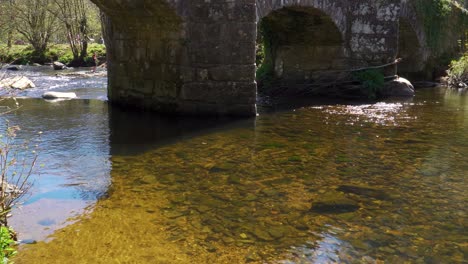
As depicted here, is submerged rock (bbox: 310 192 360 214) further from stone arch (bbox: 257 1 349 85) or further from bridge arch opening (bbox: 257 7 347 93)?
bridge arch opening (bbox: 257 7 347 93)

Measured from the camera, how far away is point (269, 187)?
4074 mm

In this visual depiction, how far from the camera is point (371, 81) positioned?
1041 centimetres

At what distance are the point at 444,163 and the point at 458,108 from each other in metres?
4.55

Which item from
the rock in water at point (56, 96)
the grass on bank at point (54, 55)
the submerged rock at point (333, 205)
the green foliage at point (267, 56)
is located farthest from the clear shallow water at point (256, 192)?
the grass on bank at point (54, 55)

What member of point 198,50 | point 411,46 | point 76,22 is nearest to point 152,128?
point 198,50

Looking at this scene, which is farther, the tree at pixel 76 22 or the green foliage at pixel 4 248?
the tree at pixel 76 22

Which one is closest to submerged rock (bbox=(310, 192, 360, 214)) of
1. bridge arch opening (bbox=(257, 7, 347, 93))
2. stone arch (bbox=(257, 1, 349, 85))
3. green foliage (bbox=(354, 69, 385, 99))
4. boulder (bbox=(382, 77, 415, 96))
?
stone arch (bbox=(257, 1, 349, 85))

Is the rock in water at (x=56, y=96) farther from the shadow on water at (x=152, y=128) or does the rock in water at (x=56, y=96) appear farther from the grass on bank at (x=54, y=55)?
the grass on bank at (x=54, y=55)

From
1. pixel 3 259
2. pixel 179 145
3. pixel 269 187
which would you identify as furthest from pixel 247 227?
pixel 179 145

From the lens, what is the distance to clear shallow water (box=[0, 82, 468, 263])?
2938 millimetres

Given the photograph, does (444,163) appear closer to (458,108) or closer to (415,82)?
(458,108)

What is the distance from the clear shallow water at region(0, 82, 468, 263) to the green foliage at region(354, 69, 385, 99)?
3254 mm

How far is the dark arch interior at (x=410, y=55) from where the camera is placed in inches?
514

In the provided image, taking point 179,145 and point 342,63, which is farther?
point 342,63
